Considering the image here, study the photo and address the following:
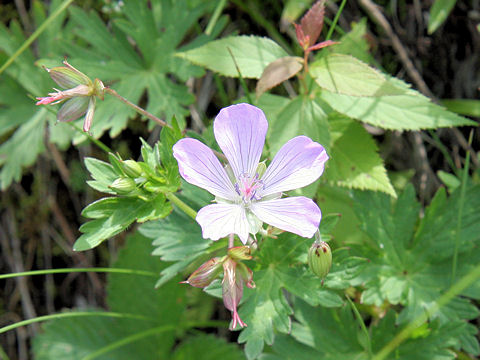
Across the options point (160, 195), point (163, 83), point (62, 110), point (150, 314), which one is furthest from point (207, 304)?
point (62, 110)

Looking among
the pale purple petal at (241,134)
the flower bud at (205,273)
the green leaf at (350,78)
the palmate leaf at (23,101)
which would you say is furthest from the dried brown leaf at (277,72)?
the palmate leaf at (23,101)

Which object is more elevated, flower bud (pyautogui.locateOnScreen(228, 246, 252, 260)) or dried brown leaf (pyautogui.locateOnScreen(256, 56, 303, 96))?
dried brown leaf (pyautogui.locateOnScreen(256, 56, 303, 96))

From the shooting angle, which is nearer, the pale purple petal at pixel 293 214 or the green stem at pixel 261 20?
the pale purple petal at pixel 293 214

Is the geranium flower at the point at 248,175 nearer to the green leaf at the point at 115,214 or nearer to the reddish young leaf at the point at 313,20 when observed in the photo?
the green leaf at the point at 115,214

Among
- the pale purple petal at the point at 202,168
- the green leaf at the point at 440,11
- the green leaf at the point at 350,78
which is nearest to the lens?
the pale purple petal at the point at 202,168

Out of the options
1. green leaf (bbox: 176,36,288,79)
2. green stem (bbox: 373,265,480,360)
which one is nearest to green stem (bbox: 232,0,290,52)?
green leaf (bbox: 176,36,288,79)

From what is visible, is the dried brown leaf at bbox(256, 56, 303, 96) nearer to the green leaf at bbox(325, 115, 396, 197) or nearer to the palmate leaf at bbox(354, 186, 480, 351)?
the green leaf at bbox(325, 115, 396, 197)

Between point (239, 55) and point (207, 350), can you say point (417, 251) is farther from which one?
point (207, 350)
